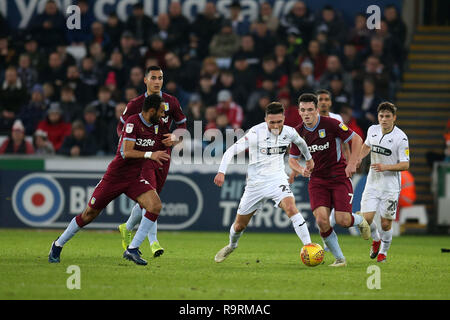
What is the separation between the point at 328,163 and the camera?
11453mm

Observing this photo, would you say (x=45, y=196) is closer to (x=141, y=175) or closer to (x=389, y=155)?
(x=141, y=175)

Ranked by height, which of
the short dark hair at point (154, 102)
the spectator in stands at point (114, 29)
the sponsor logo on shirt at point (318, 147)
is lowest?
the sponsor logo on shirt at point (318, 147)

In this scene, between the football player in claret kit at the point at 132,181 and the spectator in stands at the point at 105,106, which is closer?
the football player in claret kit at the point at 132,181

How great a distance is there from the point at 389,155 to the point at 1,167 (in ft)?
27.6

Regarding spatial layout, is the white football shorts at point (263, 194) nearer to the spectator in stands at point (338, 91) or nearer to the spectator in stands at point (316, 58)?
the spectator in stands at point (338, 91)

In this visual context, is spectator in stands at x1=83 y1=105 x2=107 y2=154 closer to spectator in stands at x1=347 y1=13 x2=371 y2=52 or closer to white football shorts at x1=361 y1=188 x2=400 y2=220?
spectator in stands at x1=347 y1=13 x2=371 y2=52

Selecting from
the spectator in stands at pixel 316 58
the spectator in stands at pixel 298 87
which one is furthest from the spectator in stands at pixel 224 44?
the spectator in stands at pixel 298 87

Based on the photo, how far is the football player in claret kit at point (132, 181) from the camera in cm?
1051

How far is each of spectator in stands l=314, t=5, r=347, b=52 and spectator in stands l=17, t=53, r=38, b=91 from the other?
6.56 metres

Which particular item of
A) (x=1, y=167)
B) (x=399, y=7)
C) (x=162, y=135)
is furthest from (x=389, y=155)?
(x=399, y=7)

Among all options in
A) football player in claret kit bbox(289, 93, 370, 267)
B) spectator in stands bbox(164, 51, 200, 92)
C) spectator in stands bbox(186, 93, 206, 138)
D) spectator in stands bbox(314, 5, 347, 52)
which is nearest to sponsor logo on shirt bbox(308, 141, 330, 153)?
football player in claret kit bbox(289, 93, 370, 267)

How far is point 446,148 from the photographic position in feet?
60.7

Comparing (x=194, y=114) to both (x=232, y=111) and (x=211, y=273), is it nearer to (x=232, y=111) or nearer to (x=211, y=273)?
(x=232, y=111)

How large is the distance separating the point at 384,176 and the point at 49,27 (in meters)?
11.8
